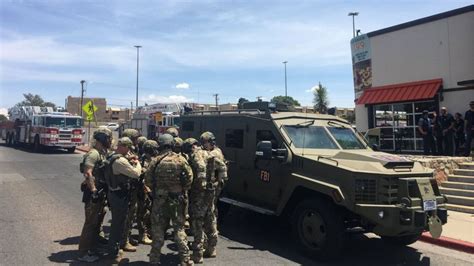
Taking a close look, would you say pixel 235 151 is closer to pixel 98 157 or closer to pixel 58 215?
pixel 98 157

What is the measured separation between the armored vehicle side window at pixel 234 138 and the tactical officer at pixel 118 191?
8.72 ft

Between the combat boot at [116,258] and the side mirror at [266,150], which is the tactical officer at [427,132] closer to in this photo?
the side mirror at [266,150]

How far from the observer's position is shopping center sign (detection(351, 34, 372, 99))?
1986cm

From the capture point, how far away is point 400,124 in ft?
60.0

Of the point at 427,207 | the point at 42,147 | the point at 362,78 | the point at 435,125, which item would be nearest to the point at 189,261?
the point at 427,207

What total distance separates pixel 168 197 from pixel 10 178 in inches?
436

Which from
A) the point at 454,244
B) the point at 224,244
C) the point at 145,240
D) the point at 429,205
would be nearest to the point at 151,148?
the point at 145,240

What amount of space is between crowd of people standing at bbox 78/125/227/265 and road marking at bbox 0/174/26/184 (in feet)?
29.0

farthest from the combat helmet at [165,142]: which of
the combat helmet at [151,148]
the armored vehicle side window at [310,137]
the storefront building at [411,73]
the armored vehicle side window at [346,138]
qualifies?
the storefront building at [411,73]

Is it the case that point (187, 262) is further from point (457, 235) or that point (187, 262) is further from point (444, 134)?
point (444, 134)

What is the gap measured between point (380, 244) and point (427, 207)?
1747mm

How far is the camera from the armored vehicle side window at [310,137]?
7453 millimetres

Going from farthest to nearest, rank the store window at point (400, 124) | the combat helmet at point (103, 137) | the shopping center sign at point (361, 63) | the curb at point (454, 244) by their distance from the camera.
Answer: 1. the shopping center sign at point (361, 63)
2. the store window at point (400, 124)
3. the curb at point (454, 244)
4. the combat helmet at point (103, 137)

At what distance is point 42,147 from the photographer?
95.9 feet
